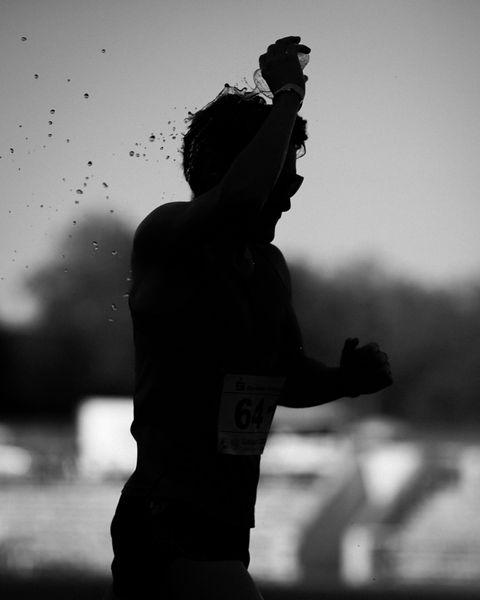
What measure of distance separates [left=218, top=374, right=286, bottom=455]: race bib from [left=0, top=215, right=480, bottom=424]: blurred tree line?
108 ft

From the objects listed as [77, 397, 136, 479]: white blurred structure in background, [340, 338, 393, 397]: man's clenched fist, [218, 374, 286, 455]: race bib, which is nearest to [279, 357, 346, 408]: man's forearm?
[340, 338, 393, 397]: man's clenched fist

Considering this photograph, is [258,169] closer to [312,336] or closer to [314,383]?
[314,383]

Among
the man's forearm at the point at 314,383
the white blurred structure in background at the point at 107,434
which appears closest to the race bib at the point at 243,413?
the man's forearm at the point at 314,383

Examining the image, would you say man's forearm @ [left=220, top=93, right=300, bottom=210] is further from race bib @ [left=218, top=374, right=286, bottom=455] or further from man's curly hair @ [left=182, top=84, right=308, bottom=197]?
race bib @ [left=218, top=374, right=286, bottom=455]

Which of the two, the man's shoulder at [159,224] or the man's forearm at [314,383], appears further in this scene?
the man's forearm at [314,383]

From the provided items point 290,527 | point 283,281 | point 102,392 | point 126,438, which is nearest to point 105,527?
point 290,527

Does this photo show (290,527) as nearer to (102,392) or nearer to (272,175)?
(272,175)

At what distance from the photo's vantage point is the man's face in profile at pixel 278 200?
164 cm

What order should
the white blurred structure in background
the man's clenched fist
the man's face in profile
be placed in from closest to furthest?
the man's face in profile → the man's clenched fist → the white blurred structure in background

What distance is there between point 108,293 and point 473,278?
12680mm

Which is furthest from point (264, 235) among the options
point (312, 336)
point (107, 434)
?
point (312, 336)

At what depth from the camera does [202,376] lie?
5.24ft

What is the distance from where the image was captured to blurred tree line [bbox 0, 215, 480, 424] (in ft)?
118

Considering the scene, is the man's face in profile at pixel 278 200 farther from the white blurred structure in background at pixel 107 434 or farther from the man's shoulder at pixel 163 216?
the white blurred structure in background at pixel 107 434
